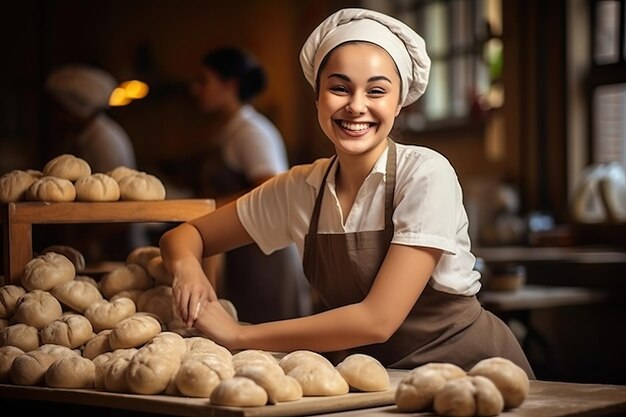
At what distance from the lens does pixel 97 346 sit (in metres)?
2.28

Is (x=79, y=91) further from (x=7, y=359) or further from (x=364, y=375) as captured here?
(x=364, y=375)

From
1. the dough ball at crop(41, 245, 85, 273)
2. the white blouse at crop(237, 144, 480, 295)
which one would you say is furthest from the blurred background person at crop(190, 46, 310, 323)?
the white blouse at crop(237, 144, 480, 295)

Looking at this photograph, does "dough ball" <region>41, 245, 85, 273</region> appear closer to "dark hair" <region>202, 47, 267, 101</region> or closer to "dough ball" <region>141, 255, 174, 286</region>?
"dough ball" <region>141, 255, 174, 286</region>

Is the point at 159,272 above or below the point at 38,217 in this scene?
below

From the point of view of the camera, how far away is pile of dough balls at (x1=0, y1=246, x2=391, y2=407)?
1906 millimetres

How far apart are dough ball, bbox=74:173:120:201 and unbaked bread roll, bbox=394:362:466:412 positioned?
1109mm

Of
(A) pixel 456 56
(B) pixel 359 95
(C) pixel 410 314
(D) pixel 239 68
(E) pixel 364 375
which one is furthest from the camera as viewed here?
(A) pixel 456 56

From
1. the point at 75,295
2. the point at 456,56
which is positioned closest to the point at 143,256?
the point at 75,295

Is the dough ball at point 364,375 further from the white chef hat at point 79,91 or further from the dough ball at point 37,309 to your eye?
the white chef hat at point 79,91

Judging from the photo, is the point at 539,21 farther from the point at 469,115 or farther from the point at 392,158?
the point at 392,158

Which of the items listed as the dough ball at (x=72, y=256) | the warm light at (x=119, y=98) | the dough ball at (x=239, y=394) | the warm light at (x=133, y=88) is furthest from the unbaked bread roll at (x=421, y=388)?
the warm light at (x=133, y=88)

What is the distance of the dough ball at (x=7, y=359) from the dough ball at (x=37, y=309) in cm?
11

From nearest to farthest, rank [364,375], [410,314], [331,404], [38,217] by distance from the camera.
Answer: [331,404], [364,375], [410,314], [38,217]

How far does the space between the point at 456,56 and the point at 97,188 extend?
19.3 feet
